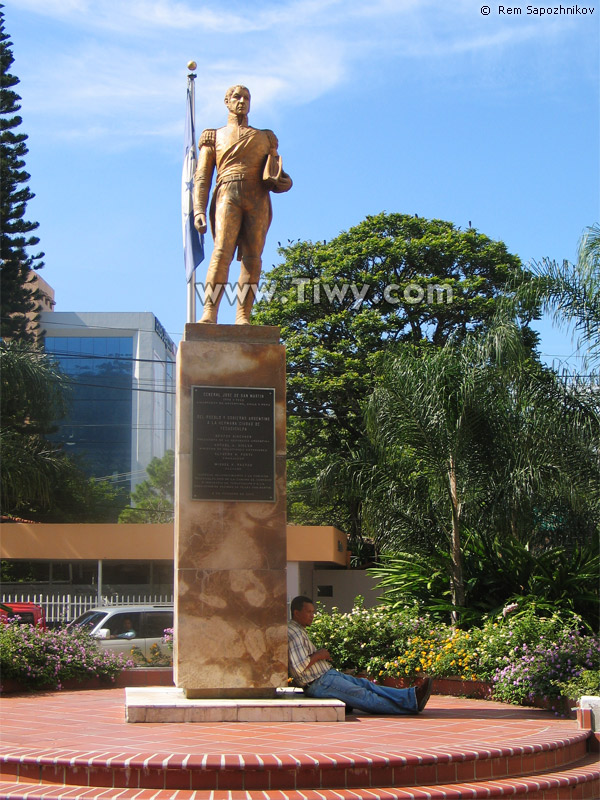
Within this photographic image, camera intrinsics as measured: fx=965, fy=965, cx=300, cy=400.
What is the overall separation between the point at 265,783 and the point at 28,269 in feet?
73.5

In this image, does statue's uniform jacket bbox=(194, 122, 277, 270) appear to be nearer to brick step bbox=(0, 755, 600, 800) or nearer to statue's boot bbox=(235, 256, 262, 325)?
statue's boot bbox=(235, 256, 262, 325)

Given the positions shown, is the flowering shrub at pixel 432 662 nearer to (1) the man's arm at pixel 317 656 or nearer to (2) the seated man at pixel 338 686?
(2) the seated man at pixel 338 686

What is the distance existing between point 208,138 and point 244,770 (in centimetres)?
555

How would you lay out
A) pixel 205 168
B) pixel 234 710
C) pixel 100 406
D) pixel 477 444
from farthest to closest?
pixel 100 406 → pixel 477 444 → pixel 205 168 → pixel 234 710

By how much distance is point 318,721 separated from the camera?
23.0ft

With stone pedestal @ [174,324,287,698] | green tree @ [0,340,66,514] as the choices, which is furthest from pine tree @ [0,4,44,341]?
stone pedestal @ [174,324,287,698]

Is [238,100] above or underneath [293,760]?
above

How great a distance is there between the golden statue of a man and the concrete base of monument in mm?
3174

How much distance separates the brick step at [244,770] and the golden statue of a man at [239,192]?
399 centimetres

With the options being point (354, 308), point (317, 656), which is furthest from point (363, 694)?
point (354, 308)

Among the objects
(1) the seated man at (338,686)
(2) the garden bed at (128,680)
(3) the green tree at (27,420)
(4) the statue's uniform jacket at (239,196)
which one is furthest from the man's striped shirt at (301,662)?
(3) the green tree at (27,420)

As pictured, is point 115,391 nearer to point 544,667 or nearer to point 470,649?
point 470,649

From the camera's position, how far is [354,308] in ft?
85.8

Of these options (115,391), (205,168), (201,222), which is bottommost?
(201,222)
